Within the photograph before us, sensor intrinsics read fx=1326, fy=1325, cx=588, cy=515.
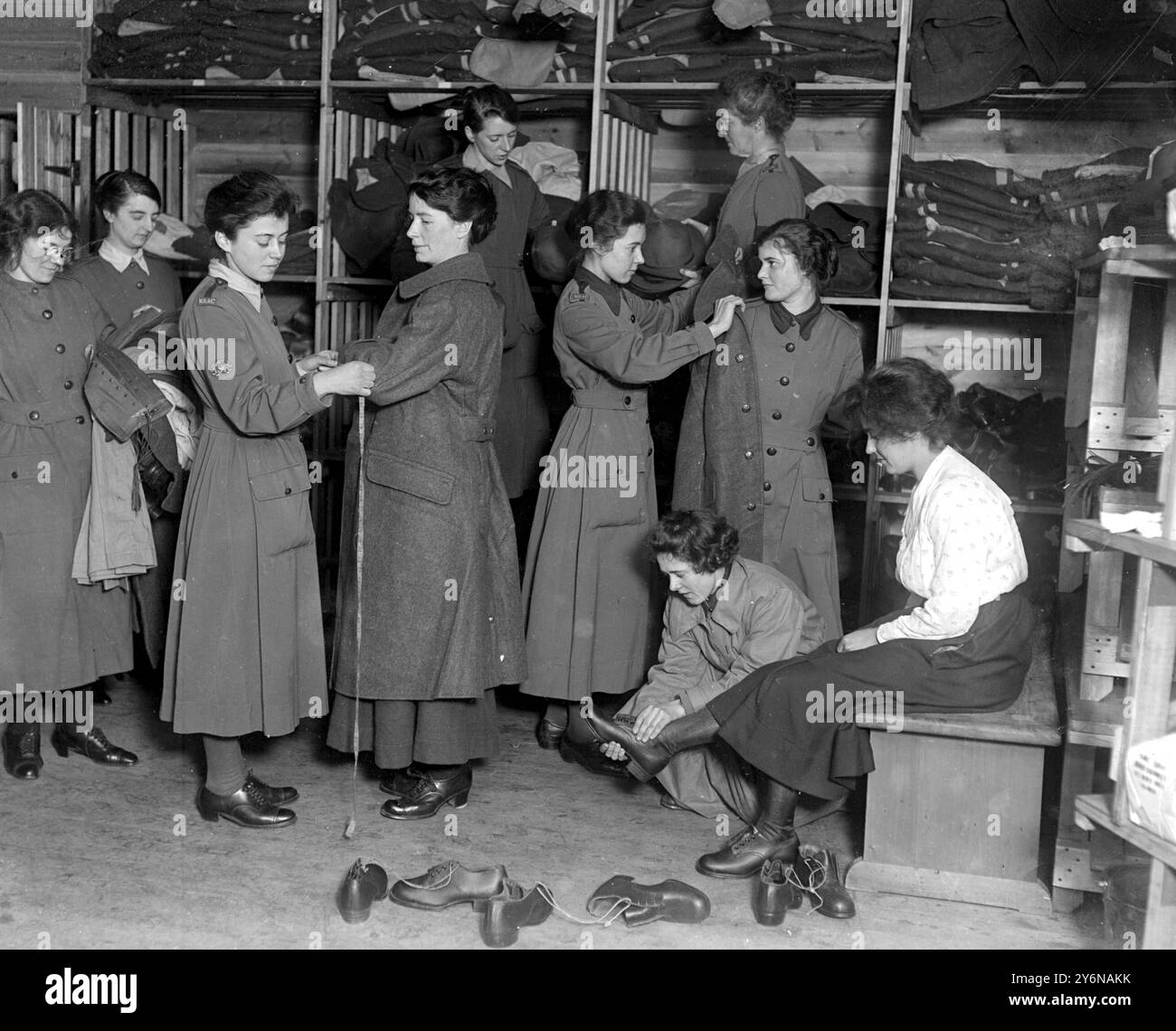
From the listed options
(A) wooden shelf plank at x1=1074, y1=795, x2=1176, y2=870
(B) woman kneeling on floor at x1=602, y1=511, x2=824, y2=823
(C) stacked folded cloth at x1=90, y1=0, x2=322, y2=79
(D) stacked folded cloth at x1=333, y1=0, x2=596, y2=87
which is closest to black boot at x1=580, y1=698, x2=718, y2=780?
(B) woman kneeling on floor at x1=602, y1=511, x2=824, y2=823

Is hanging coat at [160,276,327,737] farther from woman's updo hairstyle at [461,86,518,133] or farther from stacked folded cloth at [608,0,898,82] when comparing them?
stacked folded cloth at [608,0,898,82]

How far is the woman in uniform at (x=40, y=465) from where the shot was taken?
12.8 ft

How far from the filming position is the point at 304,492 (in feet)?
12.1

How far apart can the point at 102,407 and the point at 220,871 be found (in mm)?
1432

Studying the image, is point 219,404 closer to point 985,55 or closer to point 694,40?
point 694,40

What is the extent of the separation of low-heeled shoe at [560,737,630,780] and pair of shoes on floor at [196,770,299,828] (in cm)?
97

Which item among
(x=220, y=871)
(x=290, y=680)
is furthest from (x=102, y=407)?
(x=220, y=871)

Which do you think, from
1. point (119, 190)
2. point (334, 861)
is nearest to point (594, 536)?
point (334, 861)

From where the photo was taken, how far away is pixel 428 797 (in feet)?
12.4

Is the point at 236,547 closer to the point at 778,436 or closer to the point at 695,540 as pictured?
the point at 695,540

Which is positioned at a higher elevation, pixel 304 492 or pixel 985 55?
pixel 985 55

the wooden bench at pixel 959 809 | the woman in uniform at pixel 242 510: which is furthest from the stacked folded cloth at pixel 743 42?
the wooden bench at pixel 959 809

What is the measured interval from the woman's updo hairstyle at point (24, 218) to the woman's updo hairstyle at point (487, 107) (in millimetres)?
1388

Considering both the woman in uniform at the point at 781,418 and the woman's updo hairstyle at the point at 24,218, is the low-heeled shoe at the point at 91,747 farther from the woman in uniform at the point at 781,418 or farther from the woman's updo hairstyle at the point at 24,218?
the woman in uniform at the point at 781,418
